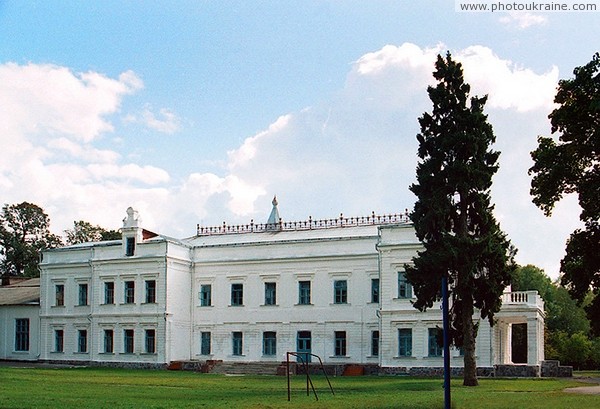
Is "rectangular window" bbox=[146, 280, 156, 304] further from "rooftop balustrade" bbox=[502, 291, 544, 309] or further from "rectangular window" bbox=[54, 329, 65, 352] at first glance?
"rooftop balustrade" bbox=[502, 291, 544, 309]

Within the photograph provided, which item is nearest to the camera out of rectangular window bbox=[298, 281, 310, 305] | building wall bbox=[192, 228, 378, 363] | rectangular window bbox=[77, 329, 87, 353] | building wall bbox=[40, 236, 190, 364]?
building wall bbox=[192, 228, 378, 363]

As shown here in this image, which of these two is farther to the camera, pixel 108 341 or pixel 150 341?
pixel 108 341

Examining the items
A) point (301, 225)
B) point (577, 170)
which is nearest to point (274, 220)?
point (301, 225)

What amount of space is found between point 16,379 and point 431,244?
17.6 metres

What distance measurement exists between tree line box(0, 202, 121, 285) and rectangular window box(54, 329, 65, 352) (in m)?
22.1

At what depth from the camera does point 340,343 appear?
168ft

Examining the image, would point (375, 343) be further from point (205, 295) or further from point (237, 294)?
point (205, 295)

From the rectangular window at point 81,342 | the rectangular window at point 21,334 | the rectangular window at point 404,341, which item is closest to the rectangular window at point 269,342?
the rectangular window at point 404,341

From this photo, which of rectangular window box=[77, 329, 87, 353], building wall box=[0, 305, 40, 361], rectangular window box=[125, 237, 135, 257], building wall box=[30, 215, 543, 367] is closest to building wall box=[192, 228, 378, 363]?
building wall box=[30, 215, 543, 367]

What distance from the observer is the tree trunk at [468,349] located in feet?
115

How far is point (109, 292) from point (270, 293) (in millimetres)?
10584

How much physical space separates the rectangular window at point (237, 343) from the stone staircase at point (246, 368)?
1.52 meters

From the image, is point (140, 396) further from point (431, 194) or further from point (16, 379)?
point (431, 194)

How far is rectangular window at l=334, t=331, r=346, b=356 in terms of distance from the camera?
167 feet
